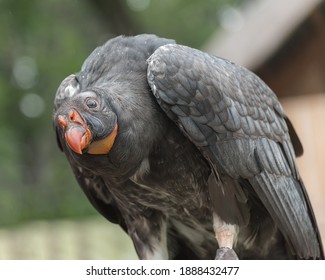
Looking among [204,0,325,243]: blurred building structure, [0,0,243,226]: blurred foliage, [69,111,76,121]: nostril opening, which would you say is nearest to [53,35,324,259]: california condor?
[69,111,76,121]: nostril opening

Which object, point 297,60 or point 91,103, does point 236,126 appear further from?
point 297,60

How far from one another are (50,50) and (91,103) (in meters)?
17.7

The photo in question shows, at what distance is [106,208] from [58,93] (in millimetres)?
1041

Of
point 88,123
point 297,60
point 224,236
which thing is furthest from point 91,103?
point 297,60

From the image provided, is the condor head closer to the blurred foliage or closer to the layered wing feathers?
the layered wing feathers

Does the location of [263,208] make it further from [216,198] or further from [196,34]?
[196,34]

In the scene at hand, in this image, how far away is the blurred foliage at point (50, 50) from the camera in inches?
645

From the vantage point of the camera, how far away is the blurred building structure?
9.77 m

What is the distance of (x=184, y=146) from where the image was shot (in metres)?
4.63

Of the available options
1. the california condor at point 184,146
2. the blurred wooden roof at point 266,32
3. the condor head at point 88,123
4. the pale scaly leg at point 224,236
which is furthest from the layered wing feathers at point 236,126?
the blurred wooden roof at point 266,32

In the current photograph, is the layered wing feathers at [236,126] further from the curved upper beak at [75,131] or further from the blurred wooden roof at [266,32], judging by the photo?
the blurred wooden roof at [266,32]

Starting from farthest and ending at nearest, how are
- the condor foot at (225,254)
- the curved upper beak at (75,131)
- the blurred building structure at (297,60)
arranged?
the blurred building structure at (297,60)
the condor foot at (225,254)
the curved upper beak at (75,131)

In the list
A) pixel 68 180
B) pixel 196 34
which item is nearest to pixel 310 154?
pixel 68 180

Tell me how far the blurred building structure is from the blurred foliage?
115 inches
